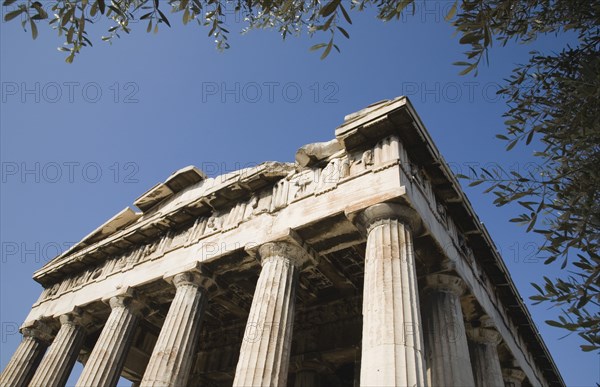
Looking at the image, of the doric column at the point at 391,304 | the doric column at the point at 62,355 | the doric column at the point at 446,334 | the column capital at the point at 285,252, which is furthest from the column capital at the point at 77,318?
the doric column at the point at 446,334

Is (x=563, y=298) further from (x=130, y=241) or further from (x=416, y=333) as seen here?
(x=130, y=241)

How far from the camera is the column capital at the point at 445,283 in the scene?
34.3 ft

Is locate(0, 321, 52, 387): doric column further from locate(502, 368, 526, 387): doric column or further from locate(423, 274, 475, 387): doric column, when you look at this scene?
locate(502, 368, 526, 387): doric column

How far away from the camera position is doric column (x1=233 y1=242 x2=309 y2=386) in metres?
8.72

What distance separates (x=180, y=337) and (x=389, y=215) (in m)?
6.42

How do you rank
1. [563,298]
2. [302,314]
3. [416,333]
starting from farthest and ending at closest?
[302,314] → [416,333] → [563,298]

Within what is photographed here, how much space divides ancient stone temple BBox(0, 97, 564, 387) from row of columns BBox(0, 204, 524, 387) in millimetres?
34

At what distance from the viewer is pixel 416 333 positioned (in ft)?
24.8

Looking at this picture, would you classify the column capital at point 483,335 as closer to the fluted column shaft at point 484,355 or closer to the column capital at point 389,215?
the fluted column shaft at point 484,355

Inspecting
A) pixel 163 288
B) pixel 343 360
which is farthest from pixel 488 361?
pixel 163 288

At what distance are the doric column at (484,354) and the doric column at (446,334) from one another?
2.42m

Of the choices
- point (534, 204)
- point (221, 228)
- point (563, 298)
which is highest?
point (221, 228)

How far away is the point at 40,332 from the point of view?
55.9 ft

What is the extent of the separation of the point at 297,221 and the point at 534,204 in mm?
6165
